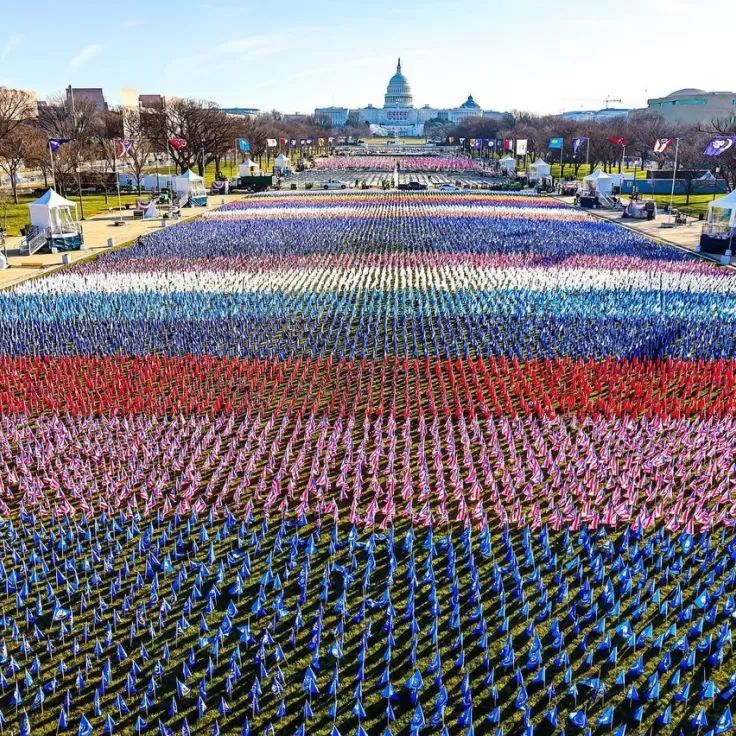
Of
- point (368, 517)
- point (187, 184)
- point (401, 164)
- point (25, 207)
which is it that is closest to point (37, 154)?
point (25, 207)

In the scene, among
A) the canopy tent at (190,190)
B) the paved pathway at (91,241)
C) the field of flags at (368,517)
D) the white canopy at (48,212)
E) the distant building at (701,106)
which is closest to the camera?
the field of flags at (368,517)

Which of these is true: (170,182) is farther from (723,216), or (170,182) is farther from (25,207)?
(723,216)

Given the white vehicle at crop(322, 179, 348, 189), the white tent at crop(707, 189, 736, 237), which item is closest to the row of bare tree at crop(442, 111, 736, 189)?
the white tent at crop(707, 189, 736, 237)

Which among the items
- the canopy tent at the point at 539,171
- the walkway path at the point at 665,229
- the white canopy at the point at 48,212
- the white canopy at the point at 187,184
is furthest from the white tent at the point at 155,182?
the walkway path at the point at 665,229

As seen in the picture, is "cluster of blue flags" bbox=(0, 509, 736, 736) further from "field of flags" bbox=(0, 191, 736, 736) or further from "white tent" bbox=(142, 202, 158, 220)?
"white tent" bbox=(142, 202, 158, 220)

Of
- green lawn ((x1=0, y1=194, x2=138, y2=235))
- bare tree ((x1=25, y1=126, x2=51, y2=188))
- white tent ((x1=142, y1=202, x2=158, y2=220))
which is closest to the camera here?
green lawn ((x1=0, y1=194, x2=138, y2=235))

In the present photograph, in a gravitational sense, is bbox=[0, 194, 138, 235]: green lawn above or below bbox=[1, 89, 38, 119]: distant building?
below

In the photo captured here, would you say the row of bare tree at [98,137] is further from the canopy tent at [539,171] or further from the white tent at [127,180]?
the canopy tent at [539,171]
